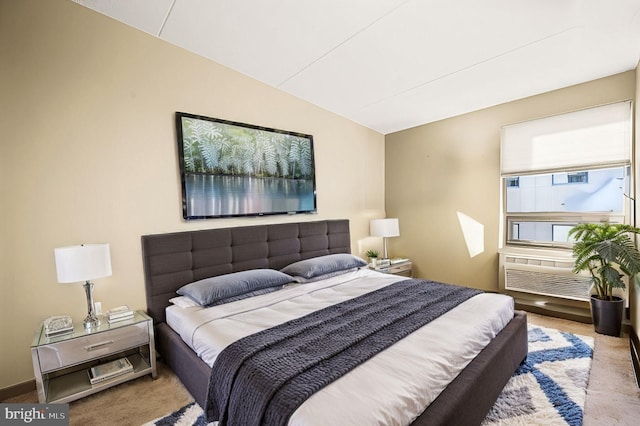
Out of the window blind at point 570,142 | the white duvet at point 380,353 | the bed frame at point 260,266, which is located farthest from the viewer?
the window blind at point 570,142

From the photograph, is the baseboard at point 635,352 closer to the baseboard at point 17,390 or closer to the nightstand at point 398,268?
the nightstand at point 398,268

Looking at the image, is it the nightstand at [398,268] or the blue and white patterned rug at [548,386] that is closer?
the blue and white patterned rug at [548,386]

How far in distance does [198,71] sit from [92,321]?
2.25 m

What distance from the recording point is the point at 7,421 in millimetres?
1569

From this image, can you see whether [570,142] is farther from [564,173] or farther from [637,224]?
[637,224]

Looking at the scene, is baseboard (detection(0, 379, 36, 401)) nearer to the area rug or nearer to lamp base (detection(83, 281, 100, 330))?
lamp base (detection(83, 281, 100, 330))

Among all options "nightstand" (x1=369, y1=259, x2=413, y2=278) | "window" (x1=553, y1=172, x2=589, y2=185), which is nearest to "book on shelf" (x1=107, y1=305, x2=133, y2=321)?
A: "nightstand" (x1=369, y1=259, x2=413, y2=278)

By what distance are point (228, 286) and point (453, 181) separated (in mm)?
3190

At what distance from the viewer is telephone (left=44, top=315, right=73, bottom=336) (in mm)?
1915

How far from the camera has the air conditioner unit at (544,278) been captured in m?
3.07

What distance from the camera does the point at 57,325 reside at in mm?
1950

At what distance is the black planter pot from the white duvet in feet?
4.20

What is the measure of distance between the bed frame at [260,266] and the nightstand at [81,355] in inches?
6.6

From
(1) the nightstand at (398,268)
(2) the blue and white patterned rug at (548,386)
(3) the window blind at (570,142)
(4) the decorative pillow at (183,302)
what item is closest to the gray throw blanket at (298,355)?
(2) the blue and white patterned rug at (548,386)
